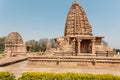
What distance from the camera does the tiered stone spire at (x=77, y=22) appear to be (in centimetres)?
2468

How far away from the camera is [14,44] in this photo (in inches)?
1427

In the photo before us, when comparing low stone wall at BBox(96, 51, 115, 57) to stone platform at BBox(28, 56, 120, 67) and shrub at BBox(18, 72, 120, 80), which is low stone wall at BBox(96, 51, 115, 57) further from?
shrub at BBox(18, 72, 120, 80)

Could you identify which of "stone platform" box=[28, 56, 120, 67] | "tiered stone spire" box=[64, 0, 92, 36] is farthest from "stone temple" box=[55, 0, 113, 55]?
"stone platform" box=[28, 56, 120, 67]

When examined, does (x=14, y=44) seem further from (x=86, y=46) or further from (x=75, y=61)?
(x=75, y=61)

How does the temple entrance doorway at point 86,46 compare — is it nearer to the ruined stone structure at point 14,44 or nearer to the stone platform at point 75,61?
the stone platform at point 75,61

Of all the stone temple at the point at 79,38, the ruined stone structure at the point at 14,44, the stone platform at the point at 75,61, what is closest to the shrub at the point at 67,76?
the stone platform at the point at 75,61

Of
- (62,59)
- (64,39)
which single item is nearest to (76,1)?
(64,39)

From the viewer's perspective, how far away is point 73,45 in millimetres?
21547

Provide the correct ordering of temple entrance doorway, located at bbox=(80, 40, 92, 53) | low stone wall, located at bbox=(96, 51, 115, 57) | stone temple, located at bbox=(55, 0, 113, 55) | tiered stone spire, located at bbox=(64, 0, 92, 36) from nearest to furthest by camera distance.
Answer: low stone wall, located at bbox=(96, 51, 115, 57)
stone temple, located at bbox=(55, 0, 113, 55)
temple entrance doorway, located at bbox=(80, 40, 92, 53)
tiered stone spire, located at bbox=(64, 0, 92, 36)

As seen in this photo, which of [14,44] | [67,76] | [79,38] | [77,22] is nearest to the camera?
[67,76]

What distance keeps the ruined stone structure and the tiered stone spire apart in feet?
47.1

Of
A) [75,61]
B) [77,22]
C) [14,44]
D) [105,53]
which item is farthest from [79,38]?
[14,44]

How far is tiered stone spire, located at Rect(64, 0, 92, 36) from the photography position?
81.0 ft

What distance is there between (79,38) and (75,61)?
8.08 m
